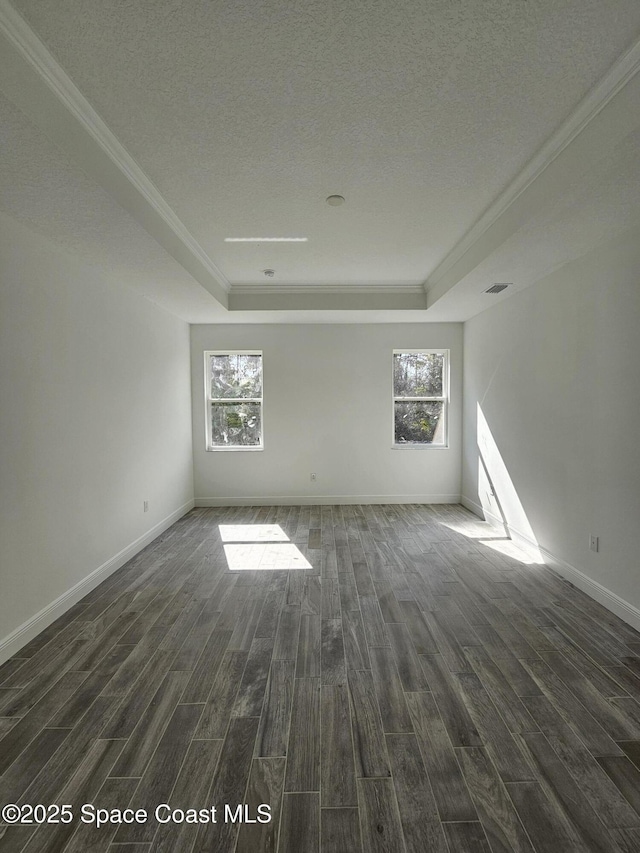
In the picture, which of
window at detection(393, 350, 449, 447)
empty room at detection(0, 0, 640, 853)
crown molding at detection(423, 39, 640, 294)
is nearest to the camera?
empty room at detection(0, 0, 640, 853)

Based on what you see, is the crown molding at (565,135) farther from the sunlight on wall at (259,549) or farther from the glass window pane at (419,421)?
the sunlight on wall at (259,549)

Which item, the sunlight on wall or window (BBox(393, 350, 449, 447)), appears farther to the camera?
window (BBox(393, 350, 449, 447))

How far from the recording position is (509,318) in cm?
457

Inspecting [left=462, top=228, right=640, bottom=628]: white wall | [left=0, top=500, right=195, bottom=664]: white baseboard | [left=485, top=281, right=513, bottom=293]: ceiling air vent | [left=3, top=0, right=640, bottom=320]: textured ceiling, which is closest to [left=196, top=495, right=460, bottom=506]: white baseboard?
[left=462, top=228, right=640, bottom=628]: white wall

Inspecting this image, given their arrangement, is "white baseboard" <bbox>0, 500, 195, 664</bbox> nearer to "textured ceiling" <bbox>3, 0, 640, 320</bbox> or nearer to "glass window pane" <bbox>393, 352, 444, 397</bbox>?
"textured ceiling" <bbox>3, 0, 640, 320</bbox>

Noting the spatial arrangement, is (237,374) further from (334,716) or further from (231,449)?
(334,716)

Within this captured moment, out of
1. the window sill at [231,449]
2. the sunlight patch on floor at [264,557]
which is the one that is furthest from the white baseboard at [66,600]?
the window sill at [231,449]

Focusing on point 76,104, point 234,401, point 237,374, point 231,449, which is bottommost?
point 231,449

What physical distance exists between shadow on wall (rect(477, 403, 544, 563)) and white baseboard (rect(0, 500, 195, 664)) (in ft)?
12.4

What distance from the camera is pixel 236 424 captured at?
6246 mm

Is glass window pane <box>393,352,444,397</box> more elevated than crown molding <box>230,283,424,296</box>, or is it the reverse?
crown molding <box>230,283,424,296</box>

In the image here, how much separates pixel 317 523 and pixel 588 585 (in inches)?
114

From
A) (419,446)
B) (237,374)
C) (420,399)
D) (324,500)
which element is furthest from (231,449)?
(420,399)

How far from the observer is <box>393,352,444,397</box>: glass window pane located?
20.4 feet
